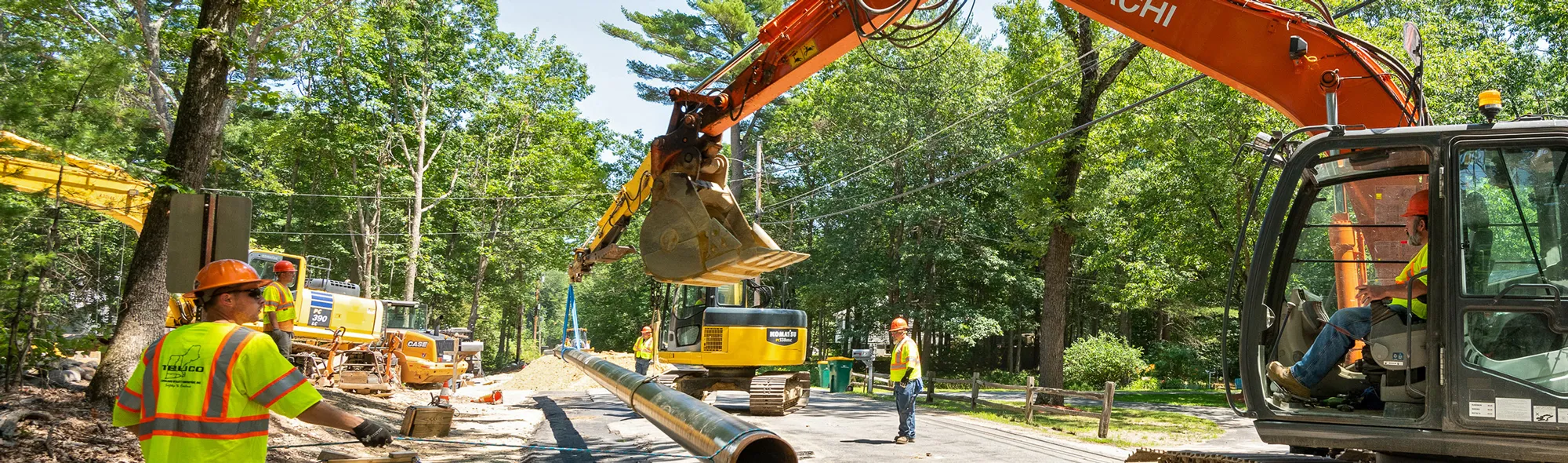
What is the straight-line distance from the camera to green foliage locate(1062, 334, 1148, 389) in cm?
3120

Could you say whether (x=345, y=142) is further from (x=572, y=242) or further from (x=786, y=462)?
(x=786, y=462)

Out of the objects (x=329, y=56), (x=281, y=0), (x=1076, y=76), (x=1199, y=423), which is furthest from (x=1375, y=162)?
(x=329, y=56)

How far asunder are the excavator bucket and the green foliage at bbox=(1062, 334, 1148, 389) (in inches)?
965

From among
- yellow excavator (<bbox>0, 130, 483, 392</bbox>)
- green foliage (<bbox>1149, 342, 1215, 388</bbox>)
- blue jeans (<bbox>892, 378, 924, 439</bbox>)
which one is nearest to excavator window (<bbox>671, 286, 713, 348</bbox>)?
blue jeans (<bbox>892, 378, 924, 439</bbox>)

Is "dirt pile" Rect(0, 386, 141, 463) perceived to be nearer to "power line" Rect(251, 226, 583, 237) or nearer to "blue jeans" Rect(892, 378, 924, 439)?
"blue jeans" Rect(892, 378, 924, 439)

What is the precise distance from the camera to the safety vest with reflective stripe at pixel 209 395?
3932 millimetres

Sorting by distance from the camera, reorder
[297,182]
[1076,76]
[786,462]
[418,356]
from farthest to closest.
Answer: [297,182] < [418,356] < [1076,76] < [786,462]

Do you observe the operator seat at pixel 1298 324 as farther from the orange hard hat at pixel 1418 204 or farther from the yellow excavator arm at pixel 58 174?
the yellow excavator arm at pixel 58 174

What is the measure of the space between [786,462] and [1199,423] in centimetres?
1194

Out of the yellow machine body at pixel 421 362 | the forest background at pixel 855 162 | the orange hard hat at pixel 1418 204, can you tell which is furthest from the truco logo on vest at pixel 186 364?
the yellow machine body at pixel 421 362

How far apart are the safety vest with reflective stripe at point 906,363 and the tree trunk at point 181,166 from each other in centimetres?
777

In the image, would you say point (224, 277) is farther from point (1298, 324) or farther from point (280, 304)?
point (280, 304)

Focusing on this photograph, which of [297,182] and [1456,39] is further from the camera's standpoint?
[297,182]

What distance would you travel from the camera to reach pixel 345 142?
3325 centimetres
